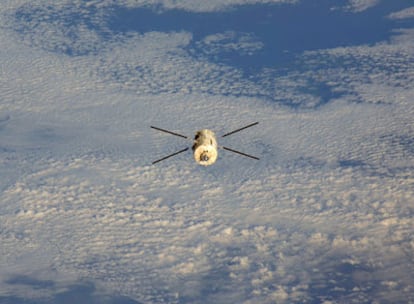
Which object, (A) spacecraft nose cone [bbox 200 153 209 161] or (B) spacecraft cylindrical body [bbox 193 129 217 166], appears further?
(A) spacecraft nose cone [bbox 200 153 209 161]

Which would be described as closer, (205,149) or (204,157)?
(205,149)

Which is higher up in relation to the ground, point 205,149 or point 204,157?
point 205,149

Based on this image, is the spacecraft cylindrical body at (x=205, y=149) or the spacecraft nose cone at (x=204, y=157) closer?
the spacecraft cylindrical body at (x=205, y=149)
